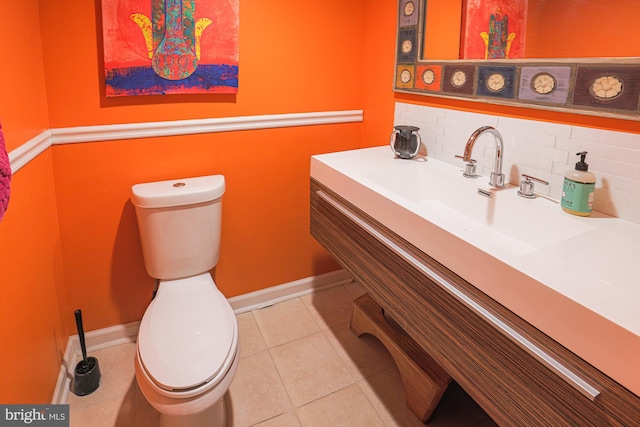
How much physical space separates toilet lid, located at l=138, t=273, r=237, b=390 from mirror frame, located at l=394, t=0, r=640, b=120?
121 cm

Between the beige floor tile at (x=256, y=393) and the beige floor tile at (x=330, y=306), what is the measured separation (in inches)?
14.9

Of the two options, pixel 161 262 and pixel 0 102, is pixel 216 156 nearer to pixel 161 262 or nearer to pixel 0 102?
pixel 161 262

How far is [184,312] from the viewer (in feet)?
4.84

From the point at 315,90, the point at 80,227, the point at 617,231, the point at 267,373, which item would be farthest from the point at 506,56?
the point at 80,227

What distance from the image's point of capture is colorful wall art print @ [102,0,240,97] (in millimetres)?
1562

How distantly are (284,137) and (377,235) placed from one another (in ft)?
2.93

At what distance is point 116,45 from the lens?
5.12 feet

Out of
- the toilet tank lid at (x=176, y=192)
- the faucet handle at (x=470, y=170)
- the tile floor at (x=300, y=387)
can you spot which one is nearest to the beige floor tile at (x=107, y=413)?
the tile floor at (x=300, y=387)

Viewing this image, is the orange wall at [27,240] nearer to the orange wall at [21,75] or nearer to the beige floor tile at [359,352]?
the orange wall at [21,75]

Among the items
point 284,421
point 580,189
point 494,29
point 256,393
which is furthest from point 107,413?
point 494,29

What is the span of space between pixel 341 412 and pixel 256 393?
0.35m

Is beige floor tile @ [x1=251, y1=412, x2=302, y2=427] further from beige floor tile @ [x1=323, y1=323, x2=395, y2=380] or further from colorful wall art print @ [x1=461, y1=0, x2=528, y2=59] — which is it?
colorful wall art print @ [x1=461, y1=0, x2=528, y2=59]

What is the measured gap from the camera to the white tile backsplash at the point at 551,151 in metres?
1.12

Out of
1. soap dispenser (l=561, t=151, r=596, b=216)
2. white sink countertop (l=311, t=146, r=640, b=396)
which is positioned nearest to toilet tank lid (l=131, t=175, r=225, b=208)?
white sink countertop (l=311, t=146, r=640, b=396)
